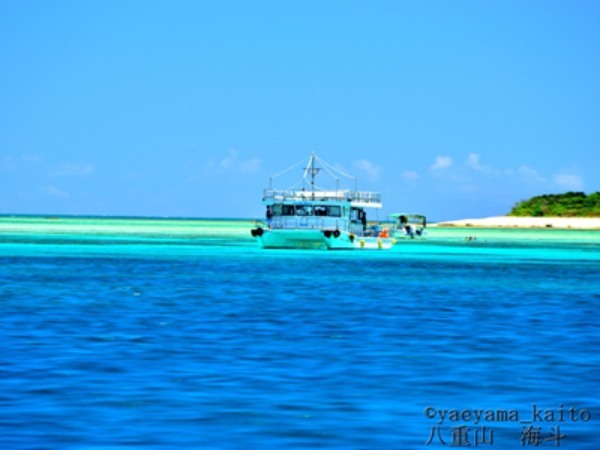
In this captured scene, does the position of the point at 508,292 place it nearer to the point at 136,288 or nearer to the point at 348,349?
the point at 136,288

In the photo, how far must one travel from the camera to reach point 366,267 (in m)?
63.3

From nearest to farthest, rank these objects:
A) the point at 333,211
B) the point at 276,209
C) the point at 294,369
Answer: the point at 294,369 < the point at 276,209 < the point at 333,211

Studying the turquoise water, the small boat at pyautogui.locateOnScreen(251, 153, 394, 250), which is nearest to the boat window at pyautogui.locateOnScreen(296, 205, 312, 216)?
the small boat at pyautogui.locateOnScreen(251, 153, 394, 250)

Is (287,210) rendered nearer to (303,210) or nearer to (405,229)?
(303,210)

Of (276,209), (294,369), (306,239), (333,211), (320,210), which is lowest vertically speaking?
(294,369)

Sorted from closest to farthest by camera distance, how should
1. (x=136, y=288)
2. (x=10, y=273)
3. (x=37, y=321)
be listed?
(x=37, y=321) < (x=136, y=288) < (x=10, y=273)

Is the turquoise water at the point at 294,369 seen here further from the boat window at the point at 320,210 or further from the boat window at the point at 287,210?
the boat window at the point at 320,210

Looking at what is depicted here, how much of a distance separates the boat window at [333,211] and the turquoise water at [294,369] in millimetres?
44993

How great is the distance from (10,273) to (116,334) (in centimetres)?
2707

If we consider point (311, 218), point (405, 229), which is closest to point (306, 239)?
point (311, 218)

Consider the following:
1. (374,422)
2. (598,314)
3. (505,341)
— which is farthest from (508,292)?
(374,422)

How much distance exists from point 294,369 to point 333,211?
217 ft

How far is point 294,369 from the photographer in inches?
783

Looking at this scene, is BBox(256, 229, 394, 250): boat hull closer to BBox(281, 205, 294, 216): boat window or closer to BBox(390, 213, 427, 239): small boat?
BBox(281, 205, 294, 216): boat window
